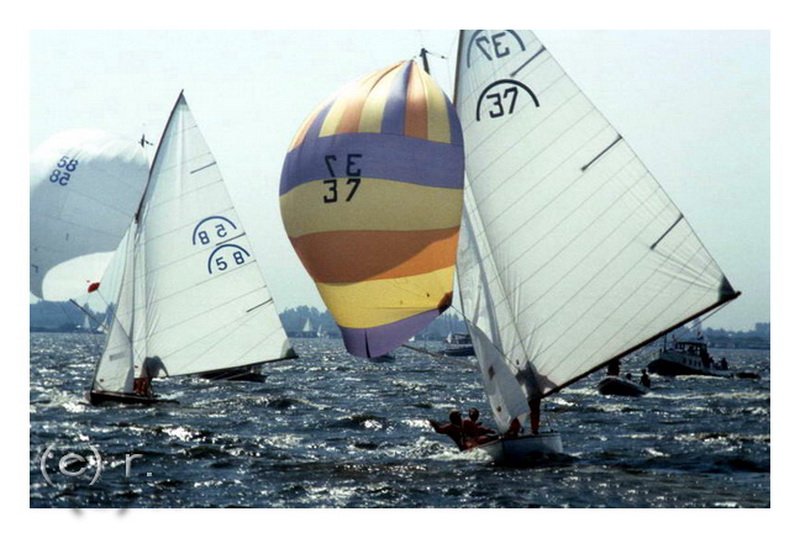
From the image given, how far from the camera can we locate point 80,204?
24109 mm

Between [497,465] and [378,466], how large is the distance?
1.58 meters

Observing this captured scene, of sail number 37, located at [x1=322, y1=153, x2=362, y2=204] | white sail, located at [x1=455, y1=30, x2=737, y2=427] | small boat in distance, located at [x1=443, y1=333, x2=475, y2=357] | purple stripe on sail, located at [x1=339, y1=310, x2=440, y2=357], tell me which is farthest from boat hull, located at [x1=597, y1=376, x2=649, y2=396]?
sail number 37, located at [x1=322, y1=153, x2=362, y2=204]

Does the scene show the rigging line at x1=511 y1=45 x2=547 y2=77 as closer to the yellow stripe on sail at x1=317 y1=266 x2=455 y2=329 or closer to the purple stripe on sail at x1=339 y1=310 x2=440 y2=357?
the yellow stripe on sail at x1=317 y1=266 x2=455 y2=329

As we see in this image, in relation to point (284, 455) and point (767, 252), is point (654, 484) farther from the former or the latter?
point (284, 455)

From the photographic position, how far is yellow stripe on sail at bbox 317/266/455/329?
1717 cm

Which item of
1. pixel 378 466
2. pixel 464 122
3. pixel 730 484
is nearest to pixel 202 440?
pixel 378 466

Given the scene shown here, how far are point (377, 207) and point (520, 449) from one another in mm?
3838

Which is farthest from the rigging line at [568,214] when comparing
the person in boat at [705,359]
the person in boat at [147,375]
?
the person in boat at [705,359]

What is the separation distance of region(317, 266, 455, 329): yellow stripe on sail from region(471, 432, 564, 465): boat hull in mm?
2131

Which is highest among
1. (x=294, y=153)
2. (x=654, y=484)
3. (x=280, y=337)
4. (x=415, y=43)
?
(x=415, y=43)

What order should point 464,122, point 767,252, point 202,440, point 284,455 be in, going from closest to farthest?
1. point 767,252
2. point 464,122
3. point 284,455
4. point 202,440

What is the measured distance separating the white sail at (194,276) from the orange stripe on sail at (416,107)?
6.76 m

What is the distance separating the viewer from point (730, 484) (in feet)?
55.0

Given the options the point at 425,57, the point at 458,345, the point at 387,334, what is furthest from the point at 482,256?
the point at 458,345
